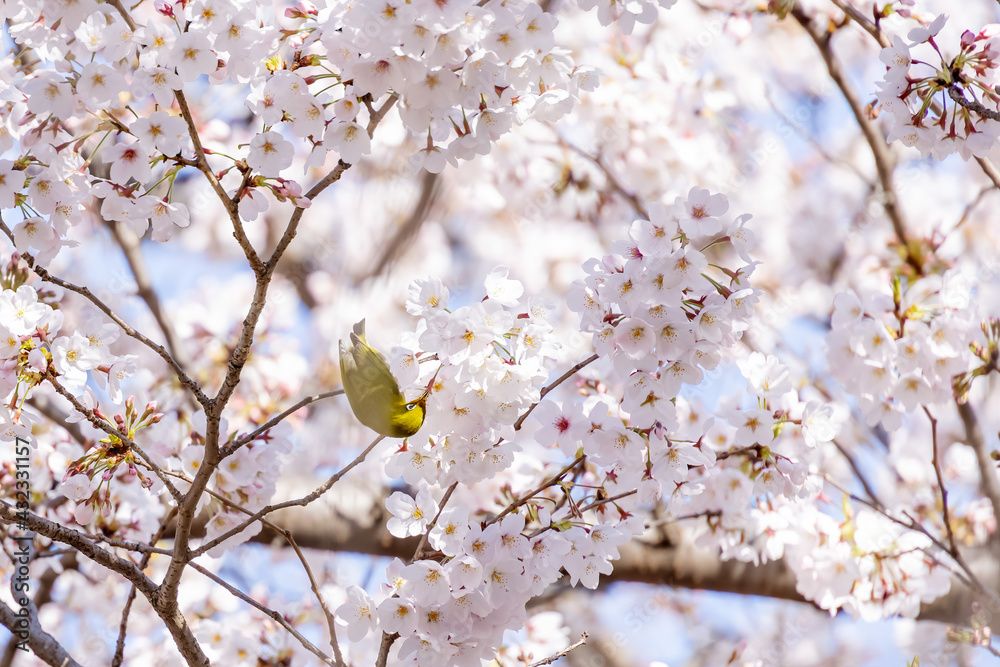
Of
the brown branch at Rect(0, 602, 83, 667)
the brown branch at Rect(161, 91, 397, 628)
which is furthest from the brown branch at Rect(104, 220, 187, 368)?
the brown branch at Rect(161, 91, 397, 628)

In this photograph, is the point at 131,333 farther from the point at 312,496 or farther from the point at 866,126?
the point at 866,126

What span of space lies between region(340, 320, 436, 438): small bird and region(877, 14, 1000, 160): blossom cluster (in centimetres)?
79

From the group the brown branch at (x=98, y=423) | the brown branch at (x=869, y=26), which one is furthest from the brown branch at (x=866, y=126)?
the brown branch at (x=98, y=423)

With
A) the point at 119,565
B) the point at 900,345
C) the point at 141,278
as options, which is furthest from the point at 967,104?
the point at 141,278

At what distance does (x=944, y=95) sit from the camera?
1.11 metres

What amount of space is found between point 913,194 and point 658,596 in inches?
106

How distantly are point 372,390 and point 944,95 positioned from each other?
914mm

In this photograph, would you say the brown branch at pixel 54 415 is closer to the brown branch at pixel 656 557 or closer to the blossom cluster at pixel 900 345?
the brown branch at pixel 656 557

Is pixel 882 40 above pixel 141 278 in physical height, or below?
below

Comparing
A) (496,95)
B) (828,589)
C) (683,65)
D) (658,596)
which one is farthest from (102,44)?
(658,596)

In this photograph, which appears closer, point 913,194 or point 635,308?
point 635,308

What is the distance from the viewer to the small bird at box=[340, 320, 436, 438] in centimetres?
88

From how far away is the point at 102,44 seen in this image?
3.05 ft

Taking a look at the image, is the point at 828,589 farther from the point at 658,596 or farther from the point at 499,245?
the point at 499,245
